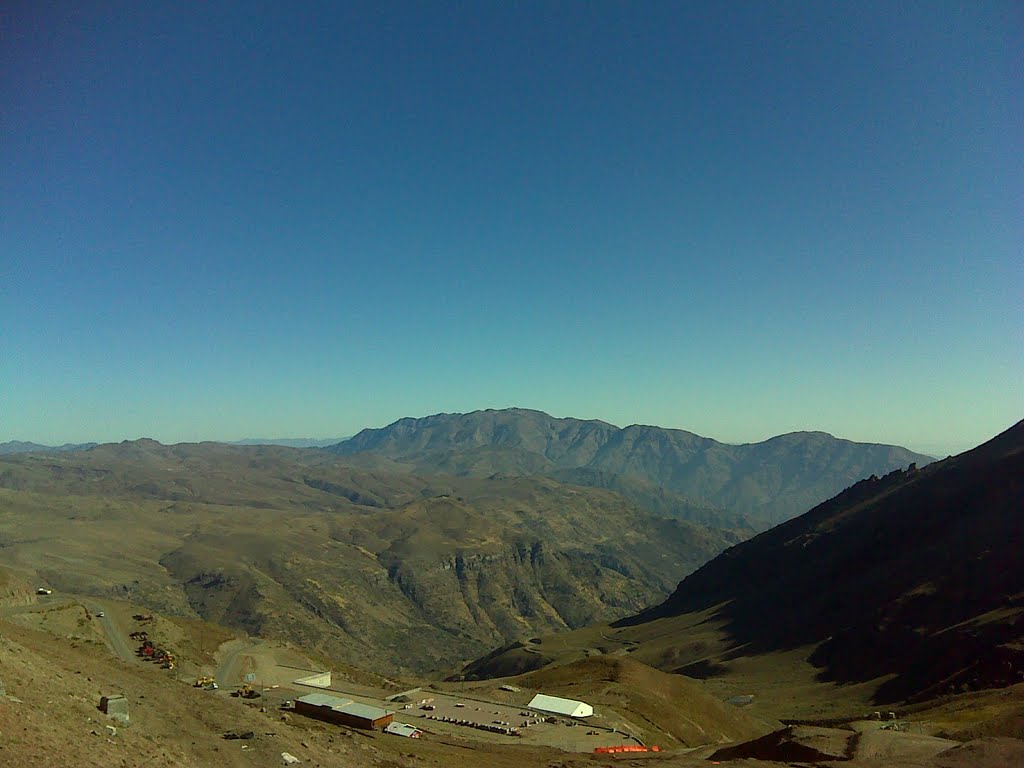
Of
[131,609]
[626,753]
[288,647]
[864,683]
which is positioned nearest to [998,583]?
[864,683]

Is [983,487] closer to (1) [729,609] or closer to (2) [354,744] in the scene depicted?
(1) [729,609]

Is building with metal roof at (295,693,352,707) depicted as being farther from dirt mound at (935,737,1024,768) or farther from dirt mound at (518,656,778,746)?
dirt mound at (935,737,1024,768)

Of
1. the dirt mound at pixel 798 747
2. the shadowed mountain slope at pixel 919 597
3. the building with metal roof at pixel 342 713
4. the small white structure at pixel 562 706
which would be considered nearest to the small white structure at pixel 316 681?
the building with metal roof at pixel 342 713

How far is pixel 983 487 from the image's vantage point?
16388 centimetres

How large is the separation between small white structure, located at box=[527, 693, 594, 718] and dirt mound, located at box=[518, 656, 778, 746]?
4.24m

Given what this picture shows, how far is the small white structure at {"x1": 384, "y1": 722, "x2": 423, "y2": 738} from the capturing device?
172 feet

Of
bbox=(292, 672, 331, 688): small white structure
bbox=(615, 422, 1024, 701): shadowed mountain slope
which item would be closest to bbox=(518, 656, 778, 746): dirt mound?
bbox=(292, 672, 331, 688): small white structure

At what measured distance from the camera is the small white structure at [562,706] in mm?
69562

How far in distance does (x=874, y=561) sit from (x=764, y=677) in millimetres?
58408

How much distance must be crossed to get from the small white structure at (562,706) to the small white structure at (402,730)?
776 inches

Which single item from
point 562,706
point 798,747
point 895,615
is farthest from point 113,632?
point 895,615

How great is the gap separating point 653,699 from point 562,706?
17650 millimetres

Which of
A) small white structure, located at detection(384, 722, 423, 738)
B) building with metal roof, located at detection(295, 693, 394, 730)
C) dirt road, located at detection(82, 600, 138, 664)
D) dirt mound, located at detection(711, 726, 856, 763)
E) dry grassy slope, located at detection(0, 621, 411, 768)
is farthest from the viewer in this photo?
dirt road, located at detection(82, 600, 138, 664)

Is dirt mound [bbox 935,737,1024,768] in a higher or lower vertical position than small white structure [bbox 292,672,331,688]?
higher
